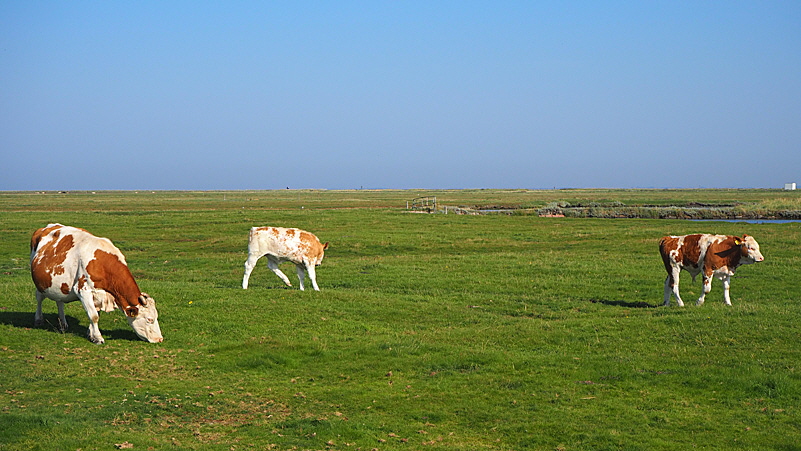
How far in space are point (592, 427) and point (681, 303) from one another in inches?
452

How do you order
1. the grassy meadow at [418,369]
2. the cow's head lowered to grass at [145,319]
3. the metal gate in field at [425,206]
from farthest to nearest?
1. the metal gate in field at [425,206]
2. the cow's head lowered to grass at [145,319]
3. the grassy meadow at [418,369]

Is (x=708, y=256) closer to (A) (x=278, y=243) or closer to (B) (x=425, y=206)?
(A) (x=278, y=243)

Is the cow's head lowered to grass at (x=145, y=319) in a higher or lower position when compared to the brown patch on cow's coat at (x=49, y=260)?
lower

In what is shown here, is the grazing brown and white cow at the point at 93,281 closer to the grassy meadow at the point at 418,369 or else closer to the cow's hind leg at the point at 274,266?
the grassy meadow at the point at 418,369

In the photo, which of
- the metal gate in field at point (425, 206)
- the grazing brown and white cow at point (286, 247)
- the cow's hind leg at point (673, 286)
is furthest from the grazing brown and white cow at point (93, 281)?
the metal gate in field at point (425, 206)

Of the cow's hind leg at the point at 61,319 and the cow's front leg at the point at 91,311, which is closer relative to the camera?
the cow's front leg at the point at 91,311

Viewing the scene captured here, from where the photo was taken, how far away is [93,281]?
48.6 feet

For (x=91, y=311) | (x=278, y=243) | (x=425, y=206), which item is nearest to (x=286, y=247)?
(x=278, y=243)

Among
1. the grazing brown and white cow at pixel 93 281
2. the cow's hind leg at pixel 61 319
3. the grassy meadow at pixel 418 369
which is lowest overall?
the grassy meadow at pixel 418 369

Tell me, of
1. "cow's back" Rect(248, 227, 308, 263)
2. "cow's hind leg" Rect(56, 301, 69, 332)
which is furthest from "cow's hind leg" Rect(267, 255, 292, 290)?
"cow's hind leg" Rect(56, 301, 69, 332)

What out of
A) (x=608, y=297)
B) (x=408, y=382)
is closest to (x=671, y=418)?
(x=408, y=382)

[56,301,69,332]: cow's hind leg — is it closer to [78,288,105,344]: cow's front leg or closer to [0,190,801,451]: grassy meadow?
[0,190,801,451]: grassy meadow

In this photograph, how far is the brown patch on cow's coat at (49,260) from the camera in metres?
15.0

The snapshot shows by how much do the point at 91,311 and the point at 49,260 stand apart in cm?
159
